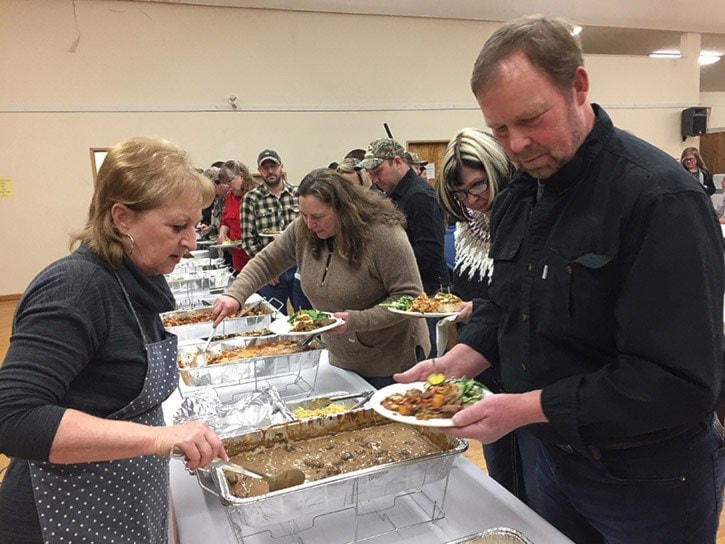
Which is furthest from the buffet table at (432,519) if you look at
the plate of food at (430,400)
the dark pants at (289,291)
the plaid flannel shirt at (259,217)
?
the plaid flannel shirt at (259,217)

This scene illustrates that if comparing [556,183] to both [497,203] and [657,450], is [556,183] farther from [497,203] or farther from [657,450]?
[657,450]

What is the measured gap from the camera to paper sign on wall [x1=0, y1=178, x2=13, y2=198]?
6742 millimetres

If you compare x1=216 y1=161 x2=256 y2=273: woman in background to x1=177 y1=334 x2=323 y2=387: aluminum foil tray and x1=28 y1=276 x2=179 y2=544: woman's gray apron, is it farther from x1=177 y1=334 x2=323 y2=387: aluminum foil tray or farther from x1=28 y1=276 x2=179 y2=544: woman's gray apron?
x1=28 y1=276 x2=179 y2=544: woman's gray apron

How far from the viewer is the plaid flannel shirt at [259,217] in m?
4.33

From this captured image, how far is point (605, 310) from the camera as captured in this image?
942mm

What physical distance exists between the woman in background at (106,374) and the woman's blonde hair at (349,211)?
90 cm

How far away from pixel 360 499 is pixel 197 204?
0.66 metres

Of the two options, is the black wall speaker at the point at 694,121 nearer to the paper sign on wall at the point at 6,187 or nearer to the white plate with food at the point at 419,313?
the white plate with food at the point at 419,313

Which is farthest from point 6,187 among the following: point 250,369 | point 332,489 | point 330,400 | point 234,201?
point 332,489

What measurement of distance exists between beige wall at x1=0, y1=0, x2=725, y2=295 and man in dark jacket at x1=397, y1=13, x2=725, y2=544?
6.60 metres

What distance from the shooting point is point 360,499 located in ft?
3.61

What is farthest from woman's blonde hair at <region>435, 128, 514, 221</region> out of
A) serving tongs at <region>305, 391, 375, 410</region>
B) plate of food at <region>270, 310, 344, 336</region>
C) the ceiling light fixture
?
the ceiling light fixture

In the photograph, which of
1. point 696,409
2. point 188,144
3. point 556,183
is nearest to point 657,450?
point 696,409

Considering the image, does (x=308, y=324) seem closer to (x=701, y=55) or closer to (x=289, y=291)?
(x=289, y=291)
